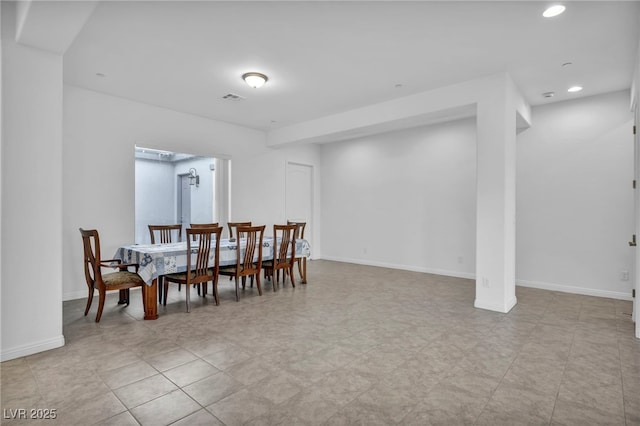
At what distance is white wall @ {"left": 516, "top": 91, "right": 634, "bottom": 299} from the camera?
168 inches

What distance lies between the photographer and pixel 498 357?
258cm

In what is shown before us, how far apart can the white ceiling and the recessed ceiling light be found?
0.17 ft

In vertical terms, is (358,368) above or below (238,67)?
below

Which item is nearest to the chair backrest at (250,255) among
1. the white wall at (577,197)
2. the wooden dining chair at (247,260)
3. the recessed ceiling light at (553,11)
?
the wooden dining chair at (247,260)

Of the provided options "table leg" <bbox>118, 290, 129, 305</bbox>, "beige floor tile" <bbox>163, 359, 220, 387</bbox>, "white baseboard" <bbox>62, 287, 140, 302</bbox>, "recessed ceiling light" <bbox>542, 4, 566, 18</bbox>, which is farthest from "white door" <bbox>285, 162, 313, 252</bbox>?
"recessed ceiling light" <bbox>542, 4, 566, 18</bbox>

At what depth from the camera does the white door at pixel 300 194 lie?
718 centimetres

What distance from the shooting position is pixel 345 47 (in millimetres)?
3162

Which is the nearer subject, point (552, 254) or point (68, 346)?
point (68, 346)

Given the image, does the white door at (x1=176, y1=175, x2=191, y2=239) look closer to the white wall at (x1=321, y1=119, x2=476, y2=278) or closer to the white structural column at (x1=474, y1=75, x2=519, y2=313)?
the white wall at (x1=321, y1=119, x2=476, y2=278)

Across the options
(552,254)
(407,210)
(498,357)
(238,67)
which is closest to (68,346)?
(238,67)

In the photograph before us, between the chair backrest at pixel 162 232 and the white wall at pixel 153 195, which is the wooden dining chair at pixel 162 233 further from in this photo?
the white wall at pixel 153 195

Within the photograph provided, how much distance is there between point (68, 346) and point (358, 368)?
2.40 m

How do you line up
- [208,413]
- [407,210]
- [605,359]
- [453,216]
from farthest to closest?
[407,210] → [453,216] → [605,359] → [208,413]

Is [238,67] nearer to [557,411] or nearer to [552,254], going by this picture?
[557,411]
